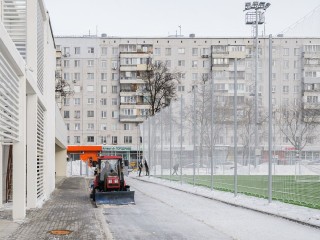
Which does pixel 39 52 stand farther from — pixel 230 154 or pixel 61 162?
pixel 61 162

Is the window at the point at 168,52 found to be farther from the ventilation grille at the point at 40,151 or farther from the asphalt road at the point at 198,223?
the asphalt road at the point at 198,223

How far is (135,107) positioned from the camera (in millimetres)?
92562

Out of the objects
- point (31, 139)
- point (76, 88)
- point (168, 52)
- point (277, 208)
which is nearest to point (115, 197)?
point (31, 139)

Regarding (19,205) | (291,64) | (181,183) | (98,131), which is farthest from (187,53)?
(19,205)

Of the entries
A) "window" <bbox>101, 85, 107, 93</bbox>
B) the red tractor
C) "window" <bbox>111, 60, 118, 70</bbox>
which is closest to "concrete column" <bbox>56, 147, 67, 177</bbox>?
the red tractor

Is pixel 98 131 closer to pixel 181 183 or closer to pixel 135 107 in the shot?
pixel 135 107

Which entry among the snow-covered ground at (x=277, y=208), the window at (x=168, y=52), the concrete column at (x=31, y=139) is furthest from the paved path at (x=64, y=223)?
the window at (x=168, y=52)

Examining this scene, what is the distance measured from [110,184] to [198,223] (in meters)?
8.74

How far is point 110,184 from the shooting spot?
77.0 feet

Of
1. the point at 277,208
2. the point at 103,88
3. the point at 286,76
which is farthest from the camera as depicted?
the point at 103,88

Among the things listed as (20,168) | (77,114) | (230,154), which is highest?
(77,114)

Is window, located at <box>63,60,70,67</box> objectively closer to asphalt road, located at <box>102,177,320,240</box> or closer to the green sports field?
the green sports field

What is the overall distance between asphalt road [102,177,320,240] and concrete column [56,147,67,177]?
3756 centimetres

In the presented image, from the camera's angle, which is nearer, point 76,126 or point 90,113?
point 76,126
